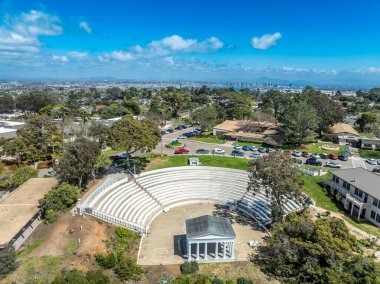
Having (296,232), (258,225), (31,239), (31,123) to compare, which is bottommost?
(258,225)

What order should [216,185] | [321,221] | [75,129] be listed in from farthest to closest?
[75,129] < [216,185] < [321,221]

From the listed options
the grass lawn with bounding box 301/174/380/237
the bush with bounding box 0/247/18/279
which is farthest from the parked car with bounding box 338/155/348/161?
the bush with bounding box 0/247/18/279

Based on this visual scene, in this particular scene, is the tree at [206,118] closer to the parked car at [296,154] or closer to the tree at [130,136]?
the parked car at [296,154]

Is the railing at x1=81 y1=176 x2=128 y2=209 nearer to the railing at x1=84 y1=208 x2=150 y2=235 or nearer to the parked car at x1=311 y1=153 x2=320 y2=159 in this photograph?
the railing at x1=84 y1=208 x2=150 y2=235

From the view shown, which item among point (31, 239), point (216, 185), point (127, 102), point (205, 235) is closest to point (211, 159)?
point (216, 185)

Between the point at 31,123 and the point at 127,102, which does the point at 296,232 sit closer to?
the point at 31,123

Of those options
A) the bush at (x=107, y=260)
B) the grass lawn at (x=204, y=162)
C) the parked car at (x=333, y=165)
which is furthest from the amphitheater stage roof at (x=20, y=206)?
the parked car at (x=333, y=165)
